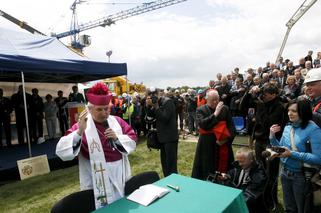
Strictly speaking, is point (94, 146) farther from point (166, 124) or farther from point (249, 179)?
point (166, 124)

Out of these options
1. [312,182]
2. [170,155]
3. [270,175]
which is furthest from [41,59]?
[312,182]

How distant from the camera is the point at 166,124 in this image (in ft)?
13.8

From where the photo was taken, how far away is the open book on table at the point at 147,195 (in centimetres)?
174

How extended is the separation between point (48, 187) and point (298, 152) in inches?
165

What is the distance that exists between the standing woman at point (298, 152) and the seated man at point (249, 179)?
0.31 metres

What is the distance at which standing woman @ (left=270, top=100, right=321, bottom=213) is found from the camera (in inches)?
89.9

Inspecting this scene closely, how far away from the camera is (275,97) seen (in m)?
3.34

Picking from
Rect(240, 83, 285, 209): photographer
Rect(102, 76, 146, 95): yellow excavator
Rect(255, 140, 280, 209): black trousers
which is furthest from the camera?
Rect(102, 76, 146, 95): yellow excavator

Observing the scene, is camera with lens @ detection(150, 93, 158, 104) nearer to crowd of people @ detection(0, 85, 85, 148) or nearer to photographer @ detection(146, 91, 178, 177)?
photographer @ detection(146, 91, 178, 177)

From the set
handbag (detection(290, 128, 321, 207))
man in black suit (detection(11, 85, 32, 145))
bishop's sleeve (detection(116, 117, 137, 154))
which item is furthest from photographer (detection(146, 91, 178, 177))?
man in black suit (detection(11, 85, 32, 145))

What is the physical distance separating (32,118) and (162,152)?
5.30m

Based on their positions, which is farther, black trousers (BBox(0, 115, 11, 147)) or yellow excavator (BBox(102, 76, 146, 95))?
yellow excavator (BBox(102, 76, 146, 95))

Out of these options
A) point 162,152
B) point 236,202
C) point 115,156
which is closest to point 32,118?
point 162,152

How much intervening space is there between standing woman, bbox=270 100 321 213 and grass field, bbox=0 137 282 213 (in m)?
2.57
